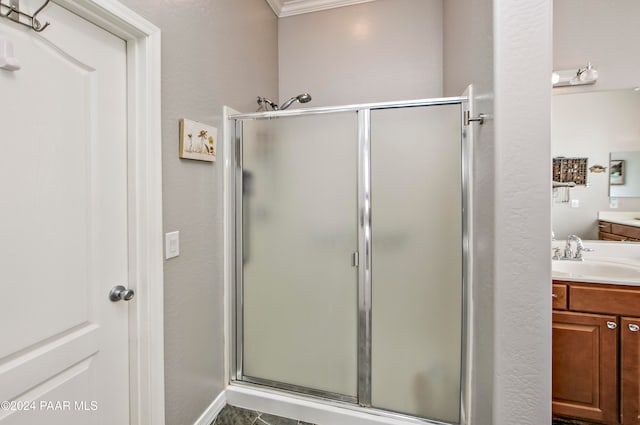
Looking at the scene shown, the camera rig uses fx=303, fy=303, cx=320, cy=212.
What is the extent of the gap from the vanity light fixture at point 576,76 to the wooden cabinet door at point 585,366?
1444 millimetres

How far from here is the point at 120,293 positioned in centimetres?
124

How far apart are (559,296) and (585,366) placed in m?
0.39

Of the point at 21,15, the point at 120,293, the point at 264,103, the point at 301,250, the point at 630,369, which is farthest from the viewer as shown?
the point at 264,103

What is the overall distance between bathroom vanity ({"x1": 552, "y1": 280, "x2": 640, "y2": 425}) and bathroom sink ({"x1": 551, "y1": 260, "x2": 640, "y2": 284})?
21 centimetres

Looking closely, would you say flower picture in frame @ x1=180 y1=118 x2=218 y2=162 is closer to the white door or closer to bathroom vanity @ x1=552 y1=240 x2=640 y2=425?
the white door

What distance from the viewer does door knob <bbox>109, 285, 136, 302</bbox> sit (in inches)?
47.8

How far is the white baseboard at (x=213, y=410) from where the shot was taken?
5.43 feet

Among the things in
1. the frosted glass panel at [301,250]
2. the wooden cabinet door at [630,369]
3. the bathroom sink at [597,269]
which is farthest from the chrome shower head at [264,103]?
the wooden cabinet door at [630,369]

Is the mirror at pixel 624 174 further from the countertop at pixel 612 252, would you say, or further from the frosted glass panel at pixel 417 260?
the frosted glass panel at pixel 417 260

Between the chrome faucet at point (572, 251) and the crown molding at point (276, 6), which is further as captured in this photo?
the crown molding at point (276, 6)

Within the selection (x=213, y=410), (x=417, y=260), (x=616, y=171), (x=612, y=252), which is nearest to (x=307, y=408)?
(x=213, y=410)

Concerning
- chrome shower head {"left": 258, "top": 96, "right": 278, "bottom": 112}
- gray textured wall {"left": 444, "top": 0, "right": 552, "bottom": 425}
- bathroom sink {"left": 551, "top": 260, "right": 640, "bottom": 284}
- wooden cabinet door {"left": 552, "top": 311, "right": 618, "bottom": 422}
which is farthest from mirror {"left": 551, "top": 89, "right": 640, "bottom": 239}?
chrome shower head {"left": 258, "top": 96, "right": 278, "bottom": 112}

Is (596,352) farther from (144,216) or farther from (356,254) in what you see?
(144,216)

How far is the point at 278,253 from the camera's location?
185 centimetres
